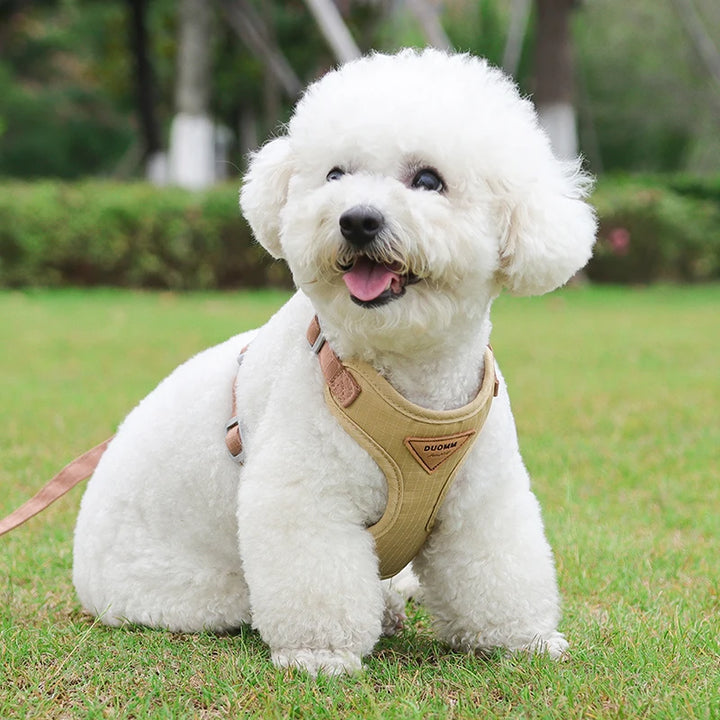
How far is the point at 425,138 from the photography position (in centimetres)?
258

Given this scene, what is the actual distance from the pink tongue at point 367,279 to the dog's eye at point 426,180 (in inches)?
8.6

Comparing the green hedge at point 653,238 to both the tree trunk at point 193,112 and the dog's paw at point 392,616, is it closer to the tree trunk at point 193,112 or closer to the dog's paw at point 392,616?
the tree trunk at point 193,112

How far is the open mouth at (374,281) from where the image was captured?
2.56 m

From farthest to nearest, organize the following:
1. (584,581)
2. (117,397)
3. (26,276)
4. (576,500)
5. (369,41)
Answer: (369,41) < (26,276) < (117,397) < (576,500) < (584,581)

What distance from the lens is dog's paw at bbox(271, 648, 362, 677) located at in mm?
2748

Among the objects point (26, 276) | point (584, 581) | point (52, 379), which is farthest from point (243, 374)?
point (26, 276)

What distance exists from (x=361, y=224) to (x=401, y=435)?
0.54 m

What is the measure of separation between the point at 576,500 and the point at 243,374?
228 centimetres

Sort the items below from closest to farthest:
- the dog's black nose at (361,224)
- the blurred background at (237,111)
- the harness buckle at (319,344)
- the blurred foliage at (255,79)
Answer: the dog's black nose at (361,224) < the harness buckle at (319,344) < the blurred background at (237,111) < the blurred foliage at (255,79)

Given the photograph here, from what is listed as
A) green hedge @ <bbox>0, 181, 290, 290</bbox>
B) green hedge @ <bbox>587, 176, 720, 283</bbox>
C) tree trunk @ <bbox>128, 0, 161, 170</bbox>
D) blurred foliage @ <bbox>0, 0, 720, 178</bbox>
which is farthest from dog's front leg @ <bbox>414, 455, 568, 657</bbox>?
blurred foliage @ <bbox>0, 0, 720, 178</bbox>

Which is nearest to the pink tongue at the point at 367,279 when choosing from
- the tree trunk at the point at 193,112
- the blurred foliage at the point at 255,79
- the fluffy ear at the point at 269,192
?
the fluffy ear at the point at 269,192

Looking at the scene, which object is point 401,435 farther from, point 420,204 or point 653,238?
point 653,238

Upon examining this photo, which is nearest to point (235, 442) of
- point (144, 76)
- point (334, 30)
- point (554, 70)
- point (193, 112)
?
point (554, 70)

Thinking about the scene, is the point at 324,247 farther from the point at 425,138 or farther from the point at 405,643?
the point at 405,643
